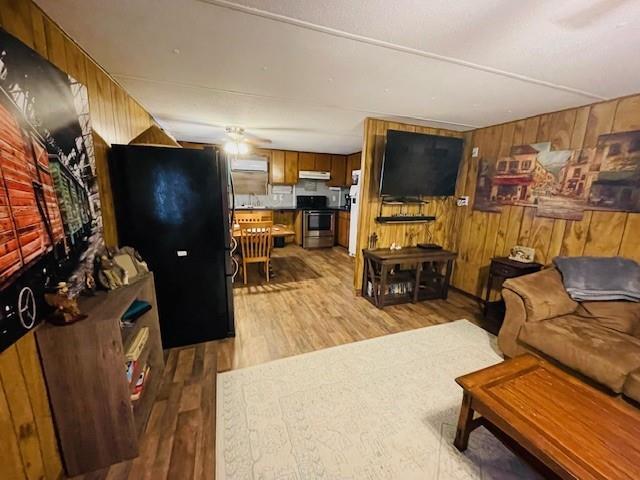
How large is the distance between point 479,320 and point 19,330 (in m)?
3.62

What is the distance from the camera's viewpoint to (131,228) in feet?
6.57

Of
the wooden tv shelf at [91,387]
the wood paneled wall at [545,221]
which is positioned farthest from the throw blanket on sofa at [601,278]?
the wooden tv shelf at [91,387]

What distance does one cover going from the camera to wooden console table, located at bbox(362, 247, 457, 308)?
314 centimetres

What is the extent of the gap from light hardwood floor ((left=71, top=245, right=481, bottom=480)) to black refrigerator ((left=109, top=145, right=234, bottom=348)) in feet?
1.07

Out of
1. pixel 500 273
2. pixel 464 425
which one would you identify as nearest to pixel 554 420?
pixel 464 425

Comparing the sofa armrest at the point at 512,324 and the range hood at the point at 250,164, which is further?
the range hood at the point at 250,164

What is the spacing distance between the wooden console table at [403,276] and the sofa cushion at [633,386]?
1.86m

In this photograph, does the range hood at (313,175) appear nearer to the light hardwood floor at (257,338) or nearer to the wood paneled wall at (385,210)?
the light hardwood floor at (257,338)

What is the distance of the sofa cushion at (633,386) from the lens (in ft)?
4.80

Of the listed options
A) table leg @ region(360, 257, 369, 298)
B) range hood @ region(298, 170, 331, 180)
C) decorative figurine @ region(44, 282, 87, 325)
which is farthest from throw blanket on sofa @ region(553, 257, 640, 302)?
range hood @ region(298, 170, 331, 180)

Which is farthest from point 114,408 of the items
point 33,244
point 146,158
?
point 146,158

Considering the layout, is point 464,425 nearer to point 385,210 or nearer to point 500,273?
point 500,273

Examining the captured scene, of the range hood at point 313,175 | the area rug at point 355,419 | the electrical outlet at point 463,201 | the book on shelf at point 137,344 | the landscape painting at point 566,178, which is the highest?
the range hood at point 313,175

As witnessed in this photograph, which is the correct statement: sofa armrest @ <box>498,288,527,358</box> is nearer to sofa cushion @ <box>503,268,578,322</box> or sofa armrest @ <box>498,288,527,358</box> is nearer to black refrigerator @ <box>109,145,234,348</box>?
sofa cushion @ <box>503,268,578,322</box>
